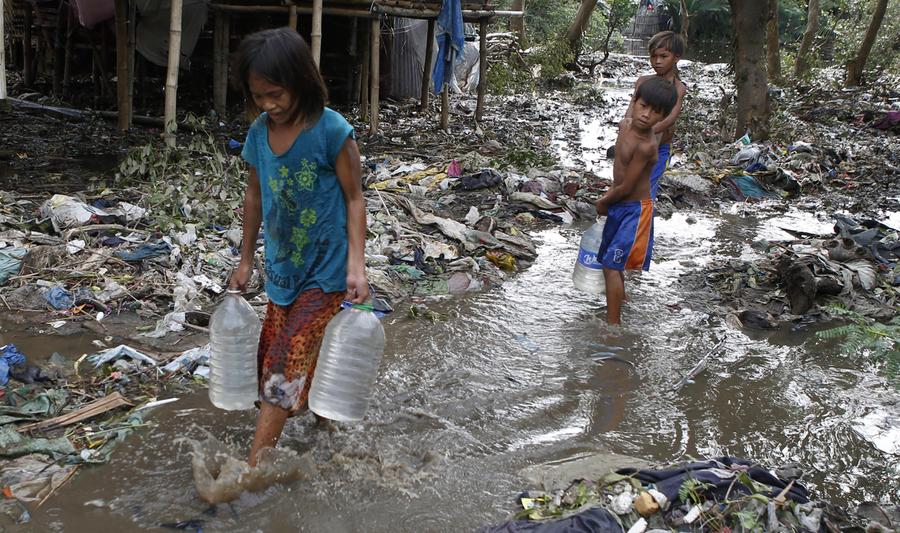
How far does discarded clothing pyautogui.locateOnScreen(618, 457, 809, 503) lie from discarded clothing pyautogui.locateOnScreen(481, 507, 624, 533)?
0.85 feet

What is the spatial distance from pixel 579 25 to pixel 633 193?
16.7m

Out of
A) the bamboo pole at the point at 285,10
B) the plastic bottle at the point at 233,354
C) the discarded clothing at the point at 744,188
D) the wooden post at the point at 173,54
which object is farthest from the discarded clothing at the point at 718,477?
the bamboo pole at the point at 285,10

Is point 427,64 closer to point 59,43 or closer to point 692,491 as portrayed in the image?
point 59,43

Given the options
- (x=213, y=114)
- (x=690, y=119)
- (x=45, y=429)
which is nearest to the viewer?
(x=45, y=429)

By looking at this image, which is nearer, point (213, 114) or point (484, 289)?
point (484, 289)

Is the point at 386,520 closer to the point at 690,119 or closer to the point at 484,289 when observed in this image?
the point at 484,289

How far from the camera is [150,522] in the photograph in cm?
238

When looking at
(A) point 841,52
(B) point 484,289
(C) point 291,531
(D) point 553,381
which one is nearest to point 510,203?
(B) point 484,289

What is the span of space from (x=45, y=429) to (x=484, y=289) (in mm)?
2911

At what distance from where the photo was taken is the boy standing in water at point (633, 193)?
3717 mm

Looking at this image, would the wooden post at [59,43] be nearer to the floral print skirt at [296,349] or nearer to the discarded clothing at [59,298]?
the discarded clothing at [59,298]

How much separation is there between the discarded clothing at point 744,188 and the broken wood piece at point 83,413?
711 centimetres

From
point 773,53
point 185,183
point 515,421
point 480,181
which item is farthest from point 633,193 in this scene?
point 773,53

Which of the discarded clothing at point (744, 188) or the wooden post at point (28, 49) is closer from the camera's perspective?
the discarded clothing at point (744, 188)
